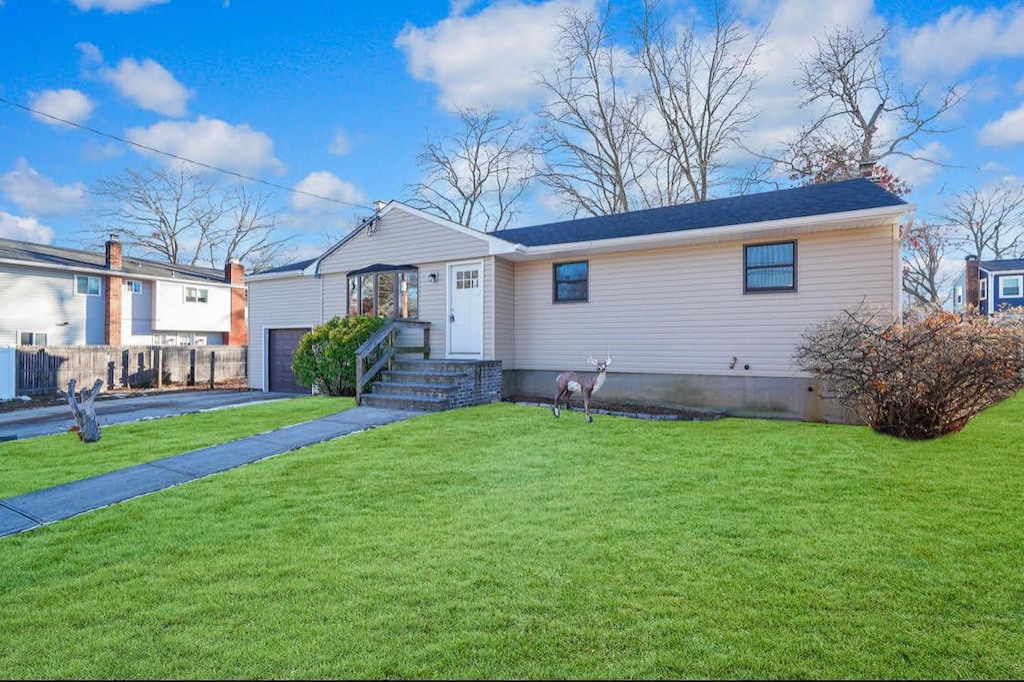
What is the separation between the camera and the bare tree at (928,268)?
26625 millimetres

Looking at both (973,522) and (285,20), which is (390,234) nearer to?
(285,20)

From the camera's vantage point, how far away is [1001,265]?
98.5 ft

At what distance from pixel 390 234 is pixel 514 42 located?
10.9 metres

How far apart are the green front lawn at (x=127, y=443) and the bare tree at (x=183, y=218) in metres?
26.8

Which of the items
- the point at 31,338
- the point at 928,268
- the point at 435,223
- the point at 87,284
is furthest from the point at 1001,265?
the point at 31,338

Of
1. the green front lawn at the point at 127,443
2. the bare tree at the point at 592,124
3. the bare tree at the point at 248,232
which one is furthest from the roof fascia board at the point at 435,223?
the bare tree at the point at 248,232

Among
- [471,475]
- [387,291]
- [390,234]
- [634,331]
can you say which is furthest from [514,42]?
[471,475]

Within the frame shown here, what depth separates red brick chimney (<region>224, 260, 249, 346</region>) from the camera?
27.9 metres

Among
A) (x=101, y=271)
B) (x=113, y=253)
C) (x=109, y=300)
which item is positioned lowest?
(x=109, y=300)

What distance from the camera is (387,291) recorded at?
1327 cm

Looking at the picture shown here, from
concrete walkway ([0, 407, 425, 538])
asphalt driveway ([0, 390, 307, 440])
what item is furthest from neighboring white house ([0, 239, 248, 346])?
concrete walkway ([0, 407, 425, 538])

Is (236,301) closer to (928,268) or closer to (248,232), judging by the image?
(248,232)

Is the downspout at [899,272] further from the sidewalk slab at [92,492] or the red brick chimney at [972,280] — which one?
the red brick chimney at [972,280]

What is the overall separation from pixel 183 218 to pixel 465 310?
30.1 metres
